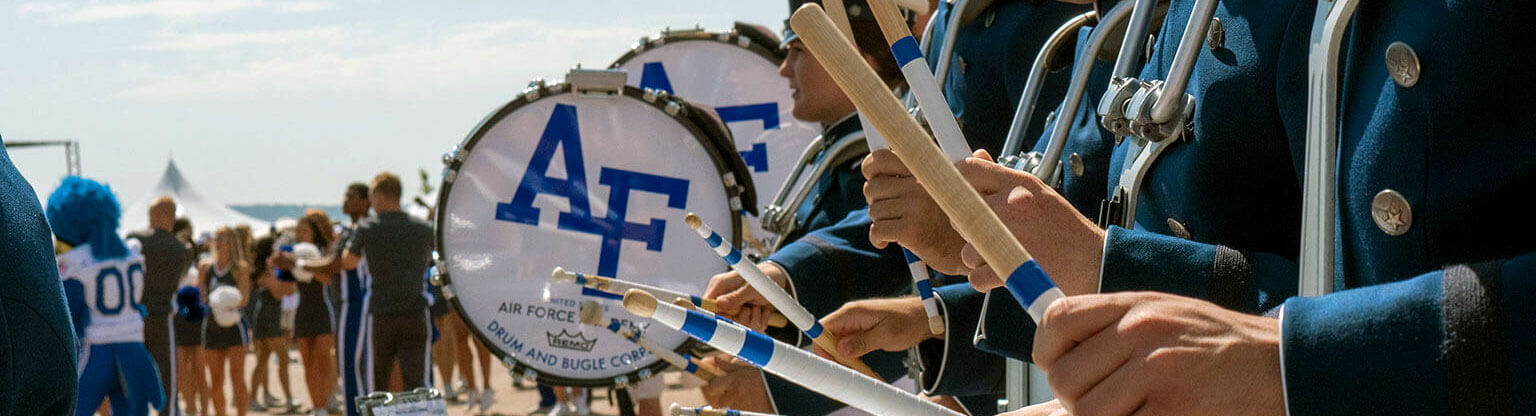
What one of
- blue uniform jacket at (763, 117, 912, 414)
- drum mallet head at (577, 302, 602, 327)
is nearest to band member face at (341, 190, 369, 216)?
blue uniform jacket at (763, 117, 912, 414)

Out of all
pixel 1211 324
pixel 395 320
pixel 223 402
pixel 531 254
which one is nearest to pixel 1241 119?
pixel 1211 324

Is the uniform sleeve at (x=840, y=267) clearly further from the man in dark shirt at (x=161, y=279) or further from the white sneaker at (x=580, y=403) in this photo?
the man in dark shirt at (x=161, y=279)

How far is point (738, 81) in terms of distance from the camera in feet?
17.1

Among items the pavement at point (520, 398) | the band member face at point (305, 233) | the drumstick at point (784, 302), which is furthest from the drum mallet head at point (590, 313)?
the band member face at point (305, 233)

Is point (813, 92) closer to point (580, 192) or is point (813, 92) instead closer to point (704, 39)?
point (580, 192)

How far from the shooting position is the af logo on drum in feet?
12.3

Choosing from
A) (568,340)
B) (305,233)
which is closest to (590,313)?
(568,340)

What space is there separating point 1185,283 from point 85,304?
22.1ft

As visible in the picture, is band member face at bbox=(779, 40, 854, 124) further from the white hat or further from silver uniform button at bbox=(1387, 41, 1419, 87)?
the white hat

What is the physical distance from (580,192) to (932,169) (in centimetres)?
278

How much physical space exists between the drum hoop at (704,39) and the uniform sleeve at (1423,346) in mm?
4170

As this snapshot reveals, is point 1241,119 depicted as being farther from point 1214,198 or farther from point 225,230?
point 225,230

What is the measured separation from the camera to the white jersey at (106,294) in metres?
7.22

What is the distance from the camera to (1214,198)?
1.59 m
